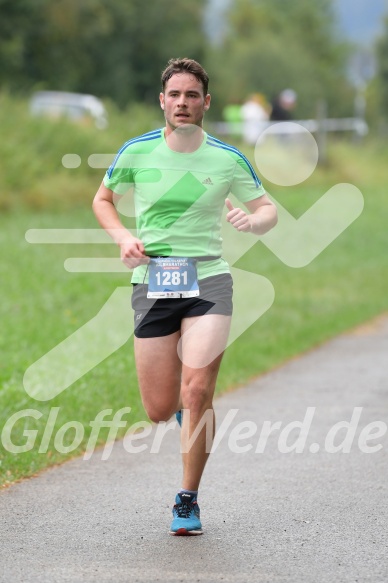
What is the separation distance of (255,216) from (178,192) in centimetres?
39

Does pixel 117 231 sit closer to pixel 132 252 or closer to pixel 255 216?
pixel 132 252

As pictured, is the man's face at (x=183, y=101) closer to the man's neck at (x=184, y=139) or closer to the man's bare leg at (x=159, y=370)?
the man's neck at (x=184, y=139)

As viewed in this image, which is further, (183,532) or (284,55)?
(284,55)

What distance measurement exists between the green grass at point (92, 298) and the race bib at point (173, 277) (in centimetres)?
181

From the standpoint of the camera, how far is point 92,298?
16.0 m

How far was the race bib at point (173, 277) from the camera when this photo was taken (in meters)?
6.44

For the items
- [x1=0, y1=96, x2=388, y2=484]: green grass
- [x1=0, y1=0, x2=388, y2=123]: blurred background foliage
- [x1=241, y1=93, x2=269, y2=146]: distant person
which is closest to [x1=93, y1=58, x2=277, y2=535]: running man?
[x1=0, y1=96, x2=388, y2=484]: green grass

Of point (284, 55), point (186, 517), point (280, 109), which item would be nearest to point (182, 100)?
point (186, 517)

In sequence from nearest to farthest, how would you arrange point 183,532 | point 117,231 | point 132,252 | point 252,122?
point 132,252 < point 183,532 < point 117,231 < point 252,122

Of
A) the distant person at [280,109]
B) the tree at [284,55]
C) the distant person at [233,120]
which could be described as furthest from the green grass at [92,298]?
the tree at [284,55]

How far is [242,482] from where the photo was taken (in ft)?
25.3

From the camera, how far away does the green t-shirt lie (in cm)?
650

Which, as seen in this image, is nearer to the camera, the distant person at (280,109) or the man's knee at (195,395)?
the man's knee at (195,395)

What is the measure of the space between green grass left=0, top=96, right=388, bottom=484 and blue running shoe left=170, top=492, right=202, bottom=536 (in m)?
1.53
